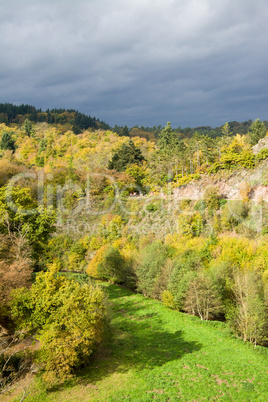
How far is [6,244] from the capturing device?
26.2 metres

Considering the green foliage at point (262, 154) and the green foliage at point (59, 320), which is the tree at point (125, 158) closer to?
the green foliage at point (262, 154)

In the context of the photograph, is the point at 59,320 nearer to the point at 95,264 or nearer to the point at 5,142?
the point at 95,264

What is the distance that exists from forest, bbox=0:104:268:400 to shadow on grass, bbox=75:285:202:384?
0.87m

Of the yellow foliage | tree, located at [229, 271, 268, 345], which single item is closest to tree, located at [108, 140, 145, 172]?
the yellow foliage

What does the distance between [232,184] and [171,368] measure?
33373 millimetres

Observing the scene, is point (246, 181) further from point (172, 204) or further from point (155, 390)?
point (155, 390)

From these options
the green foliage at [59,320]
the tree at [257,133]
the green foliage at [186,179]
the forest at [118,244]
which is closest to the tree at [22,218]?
the forest at [118,244]

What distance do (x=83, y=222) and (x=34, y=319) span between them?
1473 inches

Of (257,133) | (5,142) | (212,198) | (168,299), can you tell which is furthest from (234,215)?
(5,142)

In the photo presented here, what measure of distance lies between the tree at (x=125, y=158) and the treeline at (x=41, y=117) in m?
70.1

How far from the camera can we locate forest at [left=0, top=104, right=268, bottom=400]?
50.4 ft

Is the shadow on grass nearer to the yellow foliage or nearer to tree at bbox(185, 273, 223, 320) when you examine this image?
tree at bbox(185, 273, 223, 320)

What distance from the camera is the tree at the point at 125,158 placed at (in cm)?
6297

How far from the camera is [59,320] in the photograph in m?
14.9
